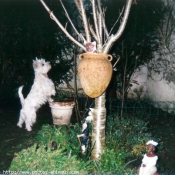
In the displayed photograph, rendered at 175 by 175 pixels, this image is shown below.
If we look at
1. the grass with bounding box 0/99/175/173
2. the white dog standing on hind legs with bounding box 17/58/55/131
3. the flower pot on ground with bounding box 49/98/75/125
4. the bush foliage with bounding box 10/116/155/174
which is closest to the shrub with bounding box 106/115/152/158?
the bush foliage with bounding box 10/116/155/174

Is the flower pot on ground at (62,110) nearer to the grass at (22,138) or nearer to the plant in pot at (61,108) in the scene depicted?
the plant in pot at (61,108)

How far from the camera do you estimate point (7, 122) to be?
7.09 metres

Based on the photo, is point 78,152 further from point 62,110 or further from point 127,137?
point 62,110

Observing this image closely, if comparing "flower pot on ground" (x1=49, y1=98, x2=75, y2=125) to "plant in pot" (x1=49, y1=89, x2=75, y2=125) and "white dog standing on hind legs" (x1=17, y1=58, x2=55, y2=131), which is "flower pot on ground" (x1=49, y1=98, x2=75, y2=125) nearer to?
"plant in pot" (x1=49, y1=89, x2=75, y2=125)

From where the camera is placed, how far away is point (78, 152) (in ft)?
13.9

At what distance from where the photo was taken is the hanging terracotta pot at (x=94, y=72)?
3.53 meters

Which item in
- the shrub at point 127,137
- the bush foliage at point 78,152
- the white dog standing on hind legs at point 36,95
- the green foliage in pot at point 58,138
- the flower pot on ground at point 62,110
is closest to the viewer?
the bush foliage at point 78,152

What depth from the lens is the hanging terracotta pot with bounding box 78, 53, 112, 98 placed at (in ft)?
11.6

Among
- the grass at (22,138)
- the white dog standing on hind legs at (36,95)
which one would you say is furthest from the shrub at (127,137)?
the white dog standing on hind legs at (36,95)

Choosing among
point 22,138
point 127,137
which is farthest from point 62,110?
point 127,137

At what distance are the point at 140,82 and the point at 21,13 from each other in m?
4.93

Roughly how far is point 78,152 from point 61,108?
7.83ft

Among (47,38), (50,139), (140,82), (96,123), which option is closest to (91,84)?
(96,123)

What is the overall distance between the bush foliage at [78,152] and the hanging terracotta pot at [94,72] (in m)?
0.99
